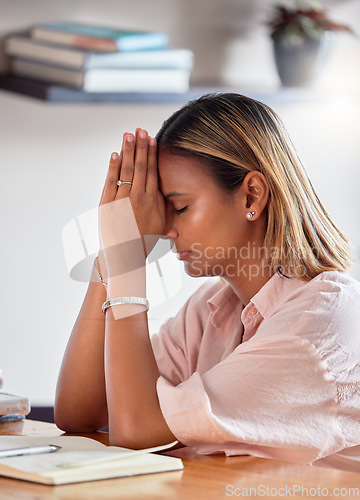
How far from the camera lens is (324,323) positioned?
45.1 inches

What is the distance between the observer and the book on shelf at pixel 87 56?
6.40 ft

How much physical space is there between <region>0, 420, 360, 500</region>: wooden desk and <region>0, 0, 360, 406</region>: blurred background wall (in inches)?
50.1

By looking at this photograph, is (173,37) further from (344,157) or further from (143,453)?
(143,453)

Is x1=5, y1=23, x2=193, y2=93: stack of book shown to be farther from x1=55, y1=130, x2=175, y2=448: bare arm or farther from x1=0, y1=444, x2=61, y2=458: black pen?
x1=0, y1=444, x2=61, y2=458: black pen

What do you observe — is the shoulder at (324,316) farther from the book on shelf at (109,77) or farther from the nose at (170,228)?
the book on shelf at (109,77)

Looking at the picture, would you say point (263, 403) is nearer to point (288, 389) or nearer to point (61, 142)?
point (288, 389)

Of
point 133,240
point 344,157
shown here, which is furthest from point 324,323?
point 344,157

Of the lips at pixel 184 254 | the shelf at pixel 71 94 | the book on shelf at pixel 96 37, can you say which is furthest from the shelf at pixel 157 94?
the lips at pixel 184 254

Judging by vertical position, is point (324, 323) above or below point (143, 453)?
above

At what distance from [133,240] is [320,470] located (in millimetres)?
488

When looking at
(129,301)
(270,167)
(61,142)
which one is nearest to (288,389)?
(129,301)

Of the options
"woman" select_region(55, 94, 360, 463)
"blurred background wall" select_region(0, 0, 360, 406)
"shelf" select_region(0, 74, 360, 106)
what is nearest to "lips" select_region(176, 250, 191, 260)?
"woman" select_region(55, 94, 360, 463)

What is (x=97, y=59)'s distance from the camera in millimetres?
1954

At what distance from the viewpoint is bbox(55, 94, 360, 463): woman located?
1.11m
